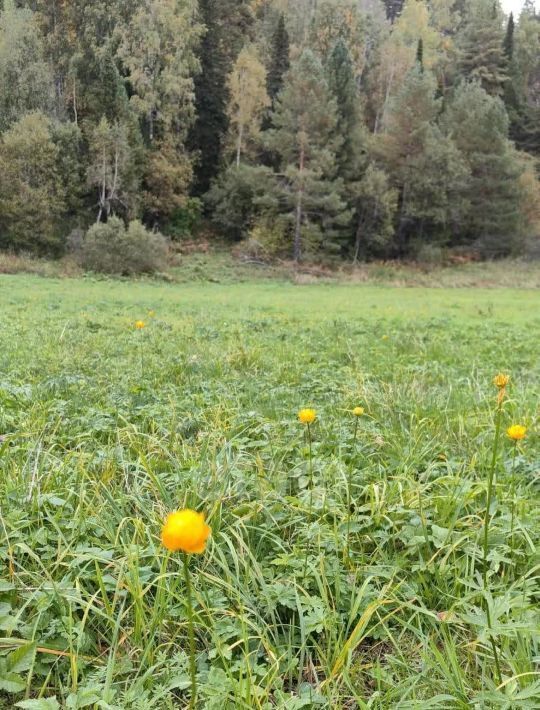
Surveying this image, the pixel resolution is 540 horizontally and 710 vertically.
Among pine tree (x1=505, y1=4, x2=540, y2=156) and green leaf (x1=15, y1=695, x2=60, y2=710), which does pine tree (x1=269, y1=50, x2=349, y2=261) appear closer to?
pine tree (x1=505, y1=4, x2=540, y2=156)

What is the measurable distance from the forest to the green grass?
2186cm

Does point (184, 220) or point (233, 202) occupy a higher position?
point (233, 202)

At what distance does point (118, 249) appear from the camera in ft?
77.5

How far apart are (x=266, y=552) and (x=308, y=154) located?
95.6 feet

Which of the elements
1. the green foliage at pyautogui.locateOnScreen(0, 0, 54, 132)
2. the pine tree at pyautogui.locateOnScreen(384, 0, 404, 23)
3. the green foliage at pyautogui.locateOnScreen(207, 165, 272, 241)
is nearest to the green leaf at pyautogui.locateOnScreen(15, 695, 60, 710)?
the green foliage at pyautogui.locateOnScreen(0, 0, 54, 132)

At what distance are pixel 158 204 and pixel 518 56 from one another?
136 ft

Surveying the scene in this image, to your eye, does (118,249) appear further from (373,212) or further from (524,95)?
(524,95)

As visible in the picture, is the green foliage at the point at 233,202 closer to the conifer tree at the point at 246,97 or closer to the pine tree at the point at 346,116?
the conifer tree at the point at 246,97

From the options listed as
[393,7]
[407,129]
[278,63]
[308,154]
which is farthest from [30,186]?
[393,7]

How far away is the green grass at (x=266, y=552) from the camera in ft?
5.14

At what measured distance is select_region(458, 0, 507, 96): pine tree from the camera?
152ft

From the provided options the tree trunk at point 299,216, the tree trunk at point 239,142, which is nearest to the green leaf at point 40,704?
the tree trunk at point 299,216

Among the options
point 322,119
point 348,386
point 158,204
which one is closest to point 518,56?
point 322,119

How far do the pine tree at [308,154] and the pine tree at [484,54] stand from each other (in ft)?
75.7
